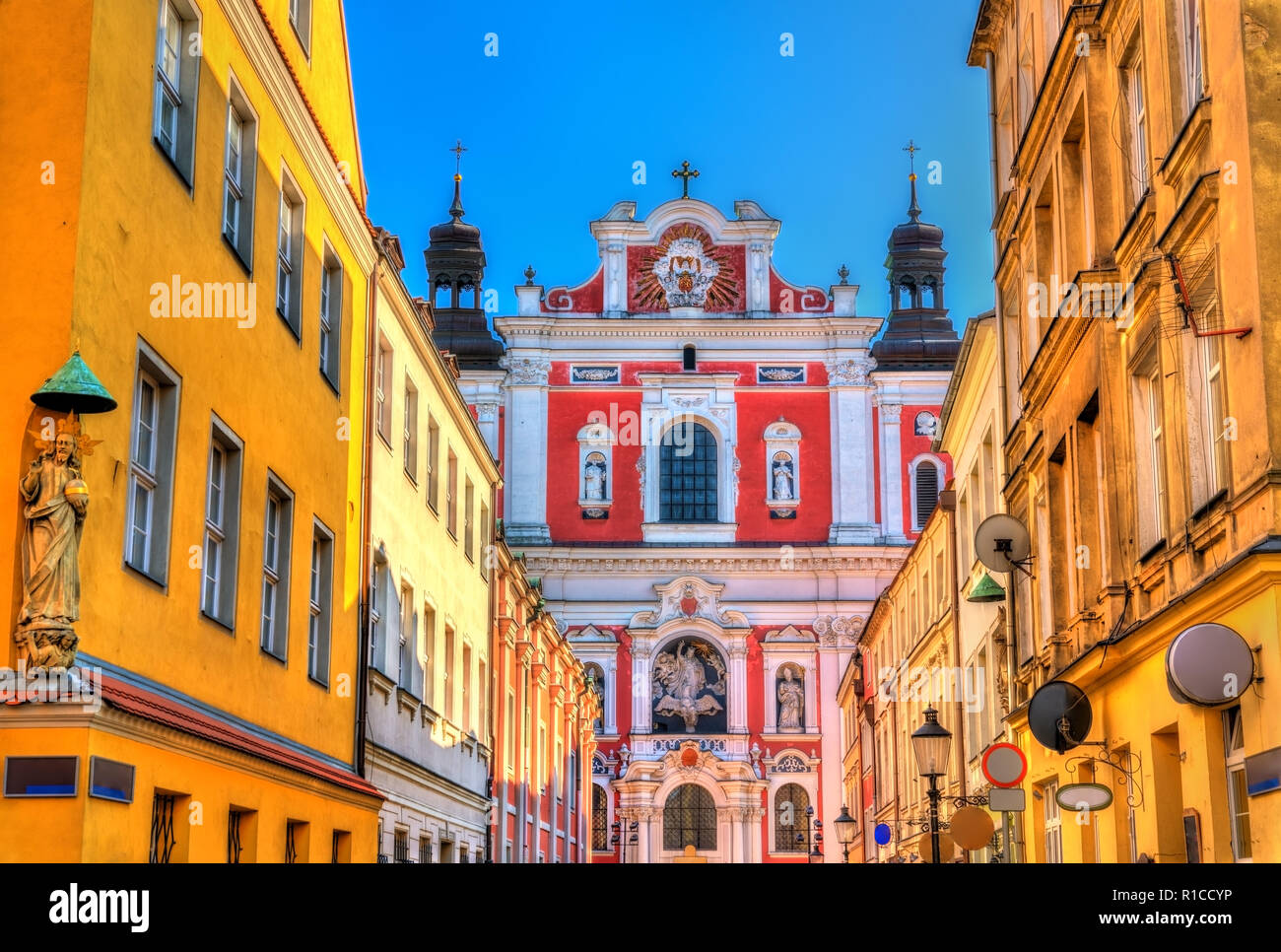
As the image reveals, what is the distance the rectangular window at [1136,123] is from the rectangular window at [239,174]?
732 cm

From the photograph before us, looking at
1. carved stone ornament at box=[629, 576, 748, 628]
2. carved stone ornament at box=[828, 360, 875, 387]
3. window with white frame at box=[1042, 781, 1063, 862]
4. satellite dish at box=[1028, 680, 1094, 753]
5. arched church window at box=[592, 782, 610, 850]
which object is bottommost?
window with white frame at box=[1042, 781, 1063, 862]

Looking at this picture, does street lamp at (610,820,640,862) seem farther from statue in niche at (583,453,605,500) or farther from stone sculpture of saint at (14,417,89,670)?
stone sculpture of saint at (14,417,89,670)

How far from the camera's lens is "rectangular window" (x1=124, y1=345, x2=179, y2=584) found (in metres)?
11.3

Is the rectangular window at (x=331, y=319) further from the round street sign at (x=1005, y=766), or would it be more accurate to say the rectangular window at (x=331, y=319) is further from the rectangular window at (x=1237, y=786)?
the rectangular window at (x=1237, y=786)

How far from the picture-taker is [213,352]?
13.0 meters

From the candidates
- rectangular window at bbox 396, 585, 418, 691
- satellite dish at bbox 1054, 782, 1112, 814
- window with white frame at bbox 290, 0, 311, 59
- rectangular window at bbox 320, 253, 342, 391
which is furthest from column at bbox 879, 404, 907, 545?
satellite dish at bbox 1054, 782, 1112, 814

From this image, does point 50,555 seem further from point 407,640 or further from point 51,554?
point 407,640

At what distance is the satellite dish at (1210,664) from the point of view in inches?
380

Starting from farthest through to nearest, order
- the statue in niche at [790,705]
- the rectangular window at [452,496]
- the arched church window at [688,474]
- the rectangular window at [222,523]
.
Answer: the arched church window at [688,474] < the statue in niche at [790,705] < the rectangular window at [452,496] < the rectangular window at [222,523]

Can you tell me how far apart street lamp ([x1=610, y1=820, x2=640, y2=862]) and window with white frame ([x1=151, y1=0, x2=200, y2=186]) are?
4502cm

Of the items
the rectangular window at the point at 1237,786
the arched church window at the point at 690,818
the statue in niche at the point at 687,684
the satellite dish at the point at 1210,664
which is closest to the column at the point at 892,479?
the statue in niche at the point at 687,684

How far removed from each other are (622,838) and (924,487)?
15836 millimetres
